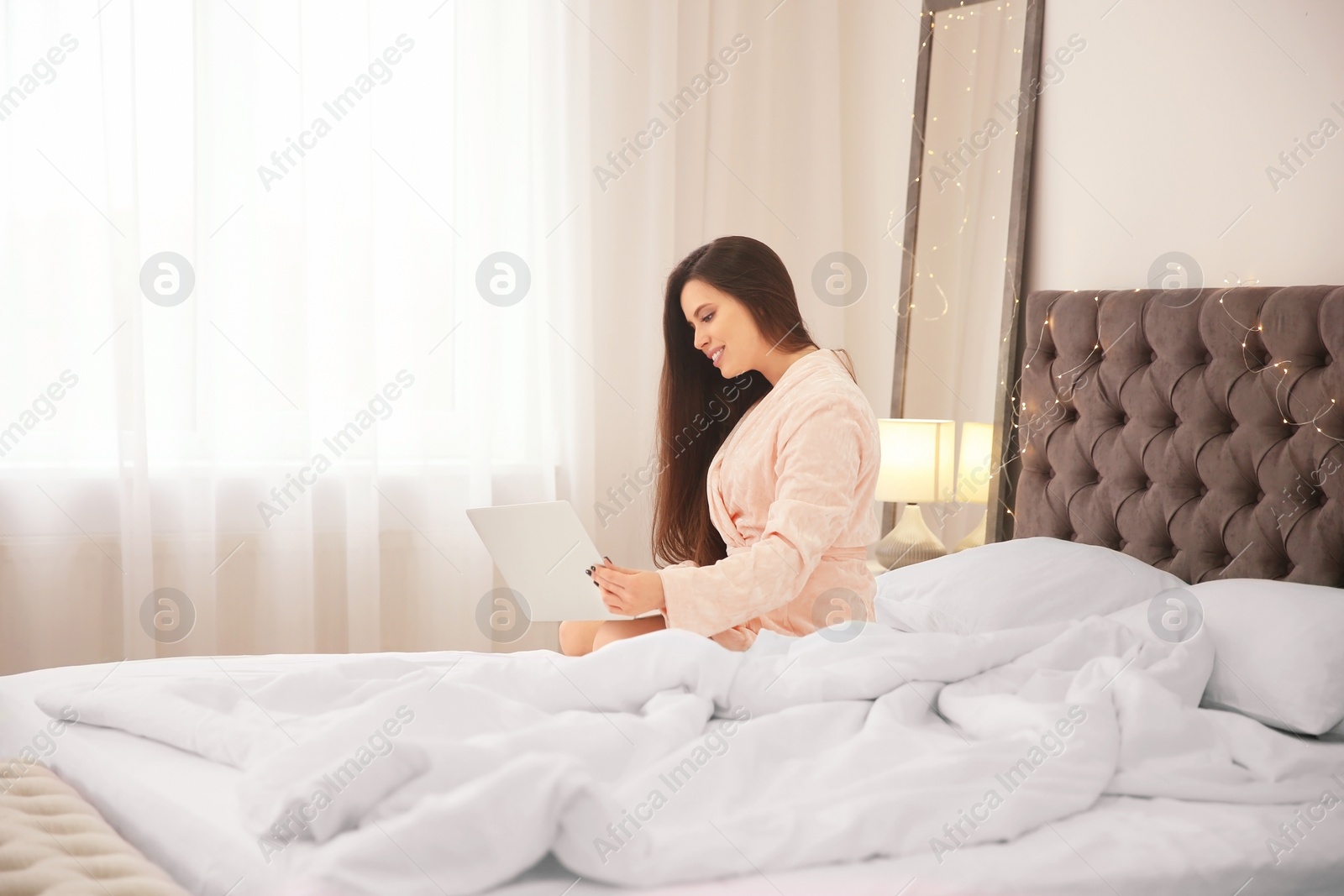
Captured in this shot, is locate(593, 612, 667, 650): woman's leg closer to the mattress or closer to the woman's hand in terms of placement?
the woman's hand

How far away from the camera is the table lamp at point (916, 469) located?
2721mm

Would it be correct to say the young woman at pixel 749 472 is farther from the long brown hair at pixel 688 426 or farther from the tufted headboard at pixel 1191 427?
the tufted headboard at pixel 1191 427

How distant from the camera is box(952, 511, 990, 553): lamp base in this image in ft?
9.03

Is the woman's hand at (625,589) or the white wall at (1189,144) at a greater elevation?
the white wall at (1189,144)

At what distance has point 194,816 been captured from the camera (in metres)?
1.12

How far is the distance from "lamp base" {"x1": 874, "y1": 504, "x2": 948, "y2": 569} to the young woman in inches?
32.9

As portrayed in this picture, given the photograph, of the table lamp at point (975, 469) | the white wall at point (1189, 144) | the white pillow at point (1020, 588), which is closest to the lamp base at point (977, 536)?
the table lamp at point (975, 469)

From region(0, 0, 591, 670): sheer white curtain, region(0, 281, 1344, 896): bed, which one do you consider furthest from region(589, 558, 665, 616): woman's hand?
region(0, 0, 591, 670): sheer white curtain

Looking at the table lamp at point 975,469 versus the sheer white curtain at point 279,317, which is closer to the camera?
the sheer white curtain at point 279,317

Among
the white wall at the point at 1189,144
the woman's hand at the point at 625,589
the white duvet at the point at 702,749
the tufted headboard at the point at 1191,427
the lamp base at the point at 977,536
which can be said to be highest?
the white wall at the point at 1189,144

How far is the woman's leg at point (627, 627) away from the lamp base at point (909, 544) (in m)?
1.04

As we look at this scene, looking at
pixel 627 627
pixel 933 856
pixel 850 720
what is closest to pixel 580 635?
pixel 627 627

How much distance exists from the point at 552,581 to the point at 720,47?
2.26 meters

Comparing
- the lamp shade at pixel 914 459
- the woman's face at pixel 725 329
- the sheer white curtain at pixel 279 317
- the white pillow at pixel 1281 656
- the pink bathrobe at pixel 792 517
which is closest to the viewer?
the white pillow at pixel 1281 656
